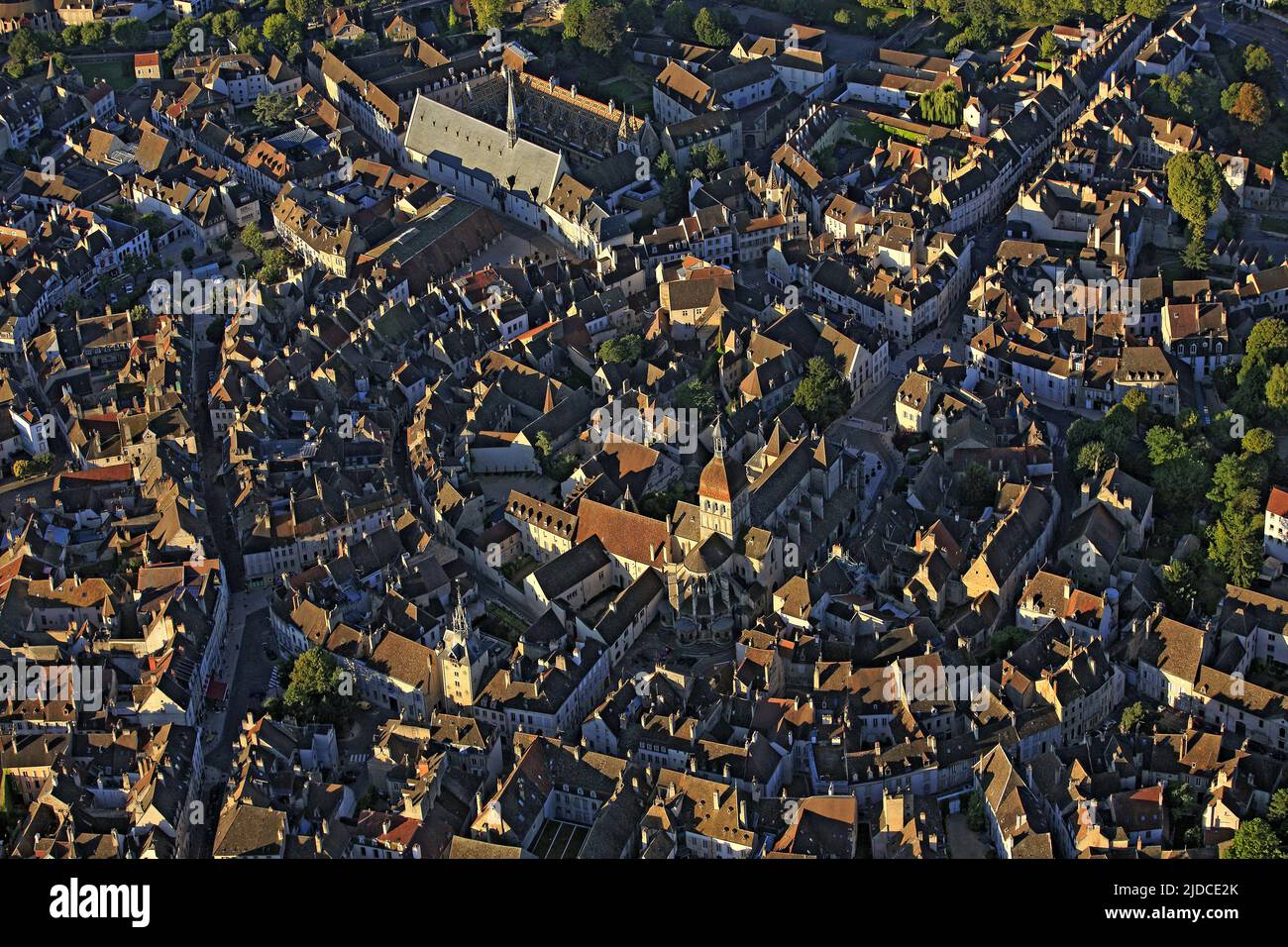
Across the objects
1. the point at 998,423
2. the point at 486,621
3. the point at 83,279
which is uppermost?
the point at 998,423

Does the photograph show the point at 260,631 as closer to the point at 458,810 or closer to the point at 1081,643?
the point at 458,810

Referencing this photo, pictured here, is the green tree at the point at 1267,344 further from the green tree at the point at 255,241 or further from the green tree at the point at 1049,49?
the green tree at the point at 255,241

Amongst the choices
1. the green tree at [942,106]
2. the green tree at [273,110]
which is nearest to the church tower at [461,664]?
the green tree at [942,106]

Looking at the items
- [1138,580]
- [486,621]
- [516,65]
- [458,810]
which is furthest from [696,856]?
[516,65]

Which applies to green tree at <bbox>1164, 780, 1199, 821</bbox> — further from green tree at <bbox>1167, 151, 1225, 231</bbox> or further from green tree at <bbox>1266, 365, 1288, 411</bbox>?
green tree at <bbox>1167, 151, 1225, 231</bbox>

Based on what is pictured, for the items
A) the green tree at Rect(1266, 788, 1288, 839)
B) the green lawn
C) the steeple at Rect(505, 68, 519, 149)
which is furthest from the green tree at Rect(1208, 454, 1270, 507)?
the green lawn

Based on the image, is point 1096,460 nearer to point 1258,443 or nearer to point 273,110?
point 1258,443
